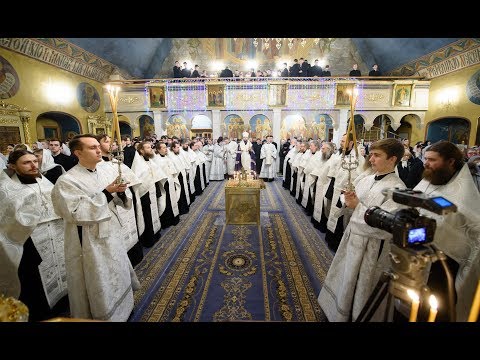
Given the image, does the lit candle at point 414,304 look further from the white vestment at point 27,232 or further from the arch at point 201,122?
the arch at point 201,122

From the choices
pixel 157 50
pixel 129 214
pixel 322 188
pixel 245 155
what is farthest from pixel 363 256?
pixel 157 50

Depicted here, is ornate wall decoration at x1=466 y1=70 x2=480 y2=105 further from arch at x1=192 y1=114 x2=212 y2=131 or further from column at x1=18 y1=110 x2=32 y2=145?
column at x1=18 y1=110 x2=32 y2=145

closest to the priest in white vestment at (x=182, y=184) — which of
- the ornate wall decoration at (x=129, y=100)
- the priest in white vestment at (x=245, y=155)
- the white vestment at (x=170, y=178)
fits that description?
the white vestment at (x=170, y=178)

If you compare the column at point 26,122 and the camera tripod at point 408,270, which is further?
the column at point 26,122

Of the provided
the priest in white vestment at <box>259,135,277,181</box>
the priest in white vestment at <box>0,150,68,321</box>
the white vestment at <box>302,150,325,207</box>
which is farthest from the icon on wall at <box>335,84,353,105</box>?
the priest in white vestment at <box>0,150,68,321</box>

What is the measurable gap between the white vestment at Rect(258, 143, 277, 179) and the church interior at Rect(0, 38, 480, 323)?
66 mm

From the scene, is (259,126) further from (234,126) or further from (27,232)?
(27,232)

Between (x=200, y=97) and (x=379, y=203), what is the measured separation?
1475cm

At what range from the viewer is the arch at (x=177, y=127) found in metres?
15.9

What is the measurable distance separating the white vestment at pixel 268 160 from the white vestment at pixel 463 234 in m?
8.98

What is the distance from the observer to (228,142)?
12.1 m

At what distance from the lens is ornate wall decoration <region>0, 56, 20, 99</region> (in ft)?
28.8

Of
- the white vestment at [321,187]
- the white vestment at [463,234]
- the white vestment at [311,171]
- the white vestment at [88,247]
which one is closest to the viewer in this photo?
the white vestment at [463,234]
